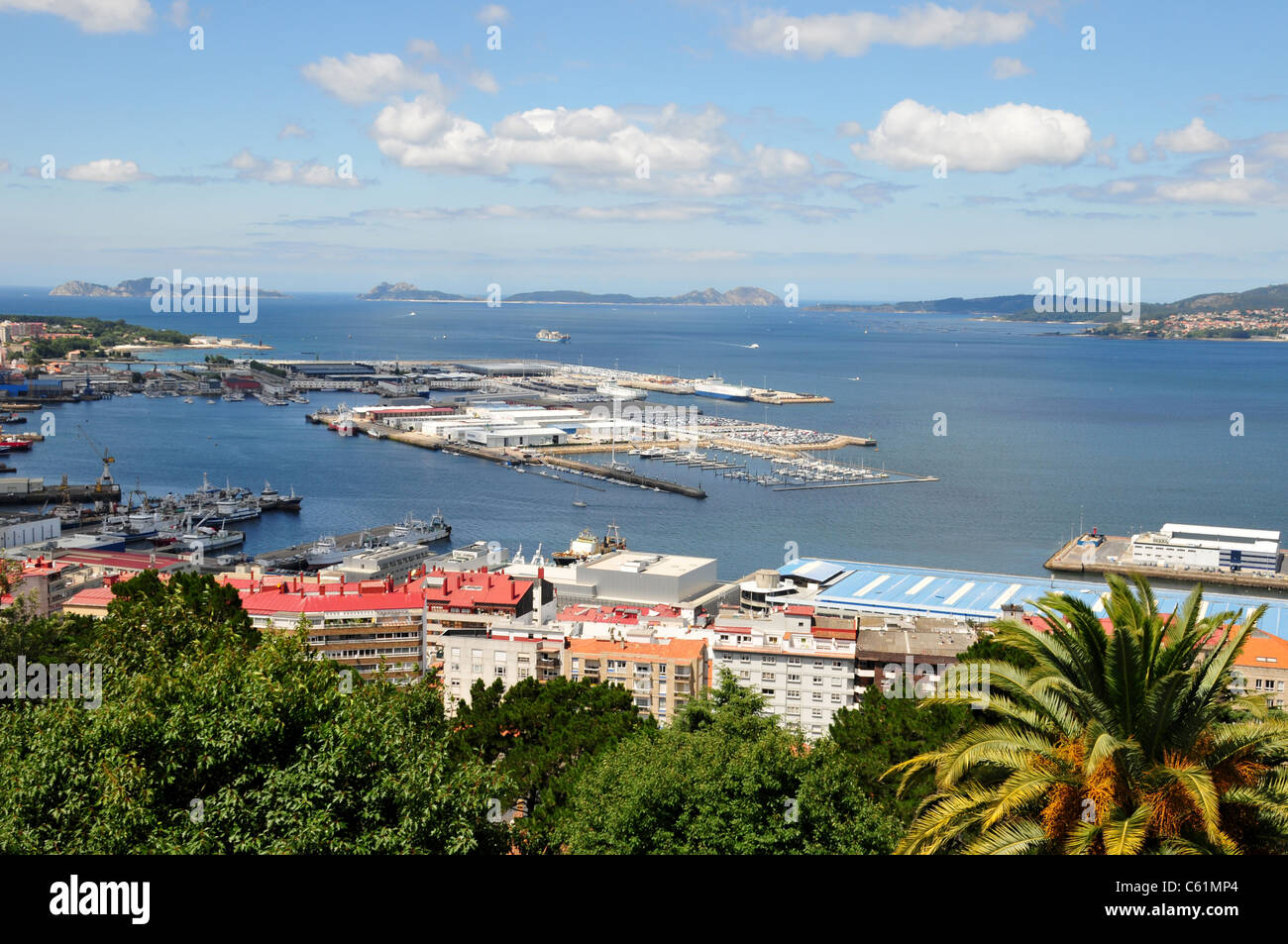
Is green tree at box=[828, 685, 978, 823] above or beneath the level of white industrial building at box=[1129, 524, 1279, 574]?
above

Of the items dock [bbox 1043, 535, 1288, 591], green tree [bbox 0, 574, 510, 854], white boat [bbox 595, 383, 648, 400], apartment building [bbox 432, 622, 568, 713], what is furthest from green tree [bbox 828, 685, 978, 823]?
white boat [bbox 595, 383, 648, 400]

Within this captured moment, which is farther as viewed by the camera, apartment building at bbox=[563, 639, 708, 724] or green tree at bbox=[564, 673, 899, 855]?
apartment building at bbox=[563, 639, 708, 724]

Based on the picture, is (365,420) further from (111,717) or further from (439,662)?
(111,717)

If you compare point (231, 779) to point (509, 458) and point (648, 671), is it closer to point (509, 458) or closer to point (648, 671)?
point (648, 671)

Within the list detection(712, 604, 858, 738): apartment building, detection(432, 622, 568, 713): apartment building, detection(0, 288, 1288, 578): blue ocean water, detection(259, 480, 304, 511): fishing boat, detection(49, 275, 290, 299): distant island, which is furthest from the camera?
detection(49, 275, 290, 299): distant island

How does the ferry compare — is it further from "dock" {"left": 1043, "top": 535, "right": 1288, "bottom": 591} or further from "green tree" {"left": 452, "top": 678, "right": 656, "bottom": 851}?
"green tree" {"left": 452, "top": 678, "right": 656, "bottom": 851}

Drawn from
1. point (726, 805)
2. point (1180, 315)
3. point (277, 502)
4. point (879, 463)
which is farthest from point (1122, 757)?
point (1180, 315)
